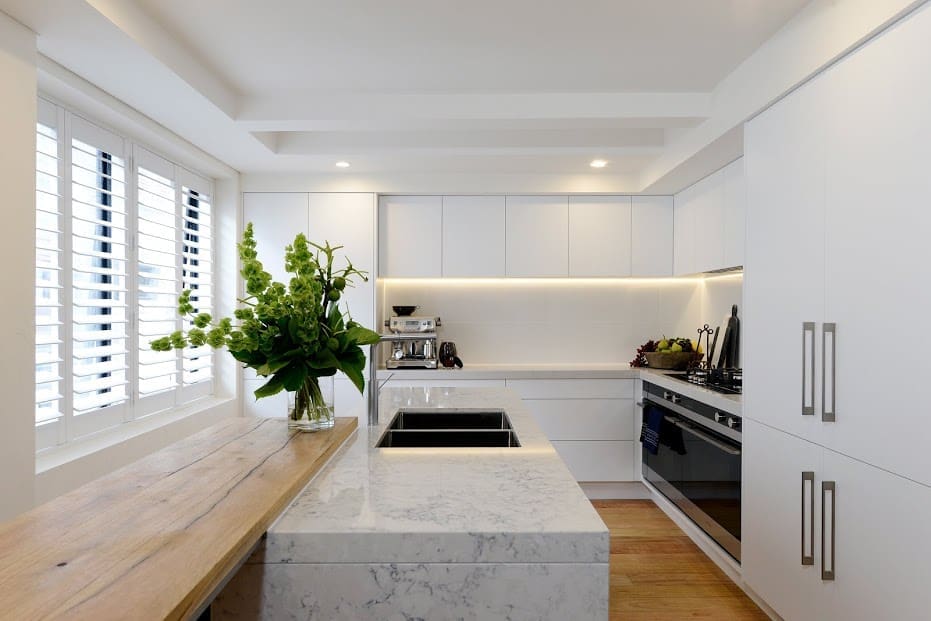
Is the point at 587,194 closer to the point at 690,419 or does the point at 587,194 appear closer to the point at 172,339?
the point at 690,419

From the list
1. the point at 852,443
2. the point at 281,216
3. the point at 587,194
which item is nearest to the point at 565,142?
the point at 587,194

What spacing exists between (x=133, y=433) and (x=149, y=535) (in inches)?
96.1

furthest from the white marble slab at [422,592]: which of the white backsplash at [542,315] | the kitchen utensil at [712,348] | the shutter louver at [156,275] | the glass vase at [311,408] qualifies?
the white backsplash at [542,315]

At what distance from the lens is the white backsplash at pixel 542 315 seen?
197 inches

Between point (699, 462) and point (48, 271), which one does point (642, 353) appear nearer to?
point (699, 462)

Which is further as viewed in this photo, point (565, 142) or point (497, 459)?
point (565, 142)

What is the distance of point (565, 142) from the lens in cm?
391

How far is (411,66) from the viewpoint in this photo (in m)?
2.90

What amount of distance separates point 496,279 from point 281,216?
5.50 feet

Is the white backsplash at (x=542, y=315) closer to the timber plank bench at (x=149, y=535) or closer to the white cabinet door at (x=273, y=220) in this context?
the white cabinet door at (x=273, y=220)

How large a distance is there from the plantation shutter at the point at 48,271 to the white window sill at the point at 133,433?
0.10 meters

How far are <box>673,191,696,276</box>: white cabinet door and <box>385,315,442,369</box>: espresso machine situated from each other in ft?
5.92

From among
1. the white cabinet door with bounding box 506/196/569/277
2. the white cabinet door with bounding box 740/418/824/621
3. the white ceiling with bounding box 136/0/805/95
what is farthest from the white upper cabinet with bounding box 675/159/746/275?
the white cabinet door with bounding box 740/418/824/621

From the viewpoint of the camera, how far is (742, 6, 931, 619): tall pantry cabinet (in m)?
1.81
